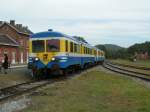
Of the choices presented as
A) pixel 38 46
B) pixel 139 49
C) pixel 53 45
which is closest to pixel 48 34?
pixel 53 45

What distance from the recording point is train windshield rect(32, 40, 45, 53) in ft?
80.4

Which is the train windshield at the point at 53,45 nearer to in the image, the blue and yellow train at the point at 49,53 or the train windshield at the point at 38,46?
the blue and yellow train at the point at 49,53

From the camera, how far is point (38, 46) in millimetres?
24750

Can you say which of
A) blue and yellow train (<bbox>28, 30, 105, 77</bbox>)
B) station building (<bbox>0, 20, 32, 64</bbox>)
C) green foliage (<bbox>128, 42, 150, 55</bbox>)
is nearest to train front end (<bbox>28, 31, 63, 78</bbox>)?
blue and yellow train (<bbox>28, 30, 105, 77</bbox>)

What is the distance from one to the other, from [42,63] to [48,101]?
11.2m

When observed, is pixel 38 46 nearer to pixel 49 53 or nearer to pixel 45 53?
pixel 45 53

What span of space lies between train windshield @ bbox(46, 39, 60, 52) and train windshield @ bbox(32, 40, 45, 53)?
0.36 m

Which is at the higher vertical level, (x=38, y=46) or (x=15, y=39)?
(x=15, y=39)

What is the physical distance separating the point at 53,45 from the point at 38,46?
1.04 m

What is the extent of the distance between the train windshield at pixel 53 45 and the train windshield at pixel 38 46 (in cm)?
36

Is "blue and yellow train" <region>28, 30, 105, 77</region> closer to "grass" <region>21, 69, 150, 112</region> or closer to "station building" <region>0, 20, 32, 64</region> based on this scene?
"grass" <region>21, 69, 150, 112</region>

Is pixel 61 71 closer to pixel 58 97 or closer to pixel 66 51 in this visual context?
pixel 66 51

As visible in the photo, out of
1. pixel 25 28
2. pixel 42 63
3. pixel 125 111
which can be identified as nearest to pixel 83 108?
pixel 125 111

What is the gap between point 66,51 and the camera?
24.7 metres
